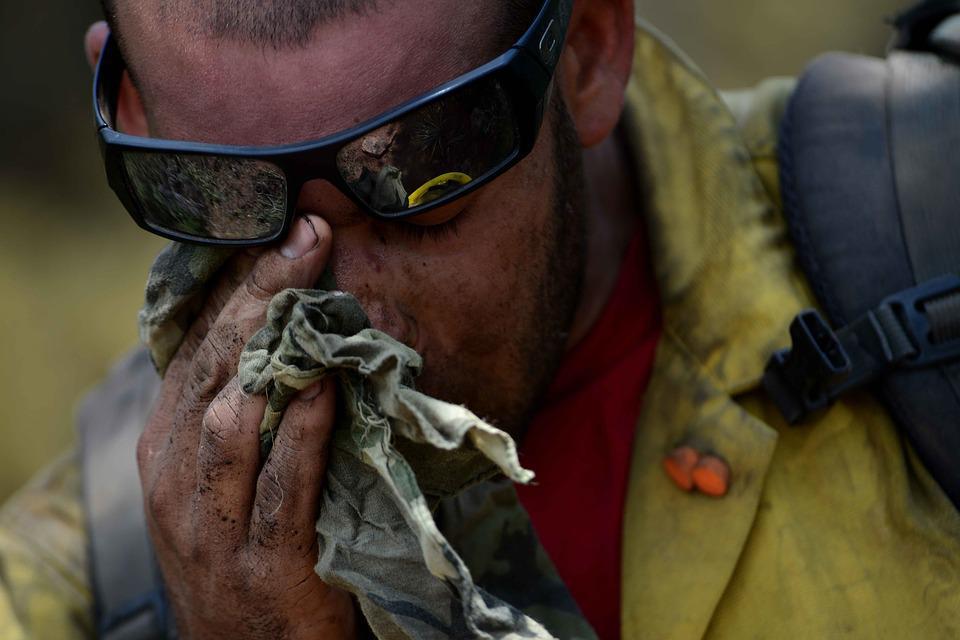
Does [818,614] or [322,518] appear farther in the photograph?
[818,614]

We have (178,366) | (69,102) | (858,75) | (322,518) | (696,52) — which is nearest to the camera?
(322,518)

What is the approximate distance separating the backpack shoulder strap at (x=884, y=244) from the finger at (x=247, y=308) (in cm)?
81

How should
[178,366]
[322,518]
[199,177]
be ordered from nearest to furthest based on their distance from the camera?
[322,518] → [199,177] → [178,366]

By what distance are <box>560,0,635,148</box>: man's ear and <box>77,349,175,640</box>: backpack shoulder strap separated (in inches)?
44.4

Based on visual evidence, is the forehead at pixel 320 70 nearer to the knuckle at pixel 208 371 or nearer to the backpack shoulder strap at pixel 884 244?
the knuckle at pixel 208 371

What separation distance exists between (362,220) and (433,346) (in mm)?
240

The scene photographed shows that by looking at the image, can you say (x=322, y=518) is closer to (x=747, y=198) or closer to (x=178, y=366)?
(x=178, y=366)

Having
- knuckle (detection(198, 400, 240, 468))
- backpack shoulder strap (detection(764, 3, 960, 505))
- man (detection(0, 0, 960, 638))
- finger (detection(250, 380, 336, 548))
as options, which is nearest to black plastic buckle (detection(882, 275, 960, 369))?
backpack shoulder strap (detection(764, 3, 960, 505))

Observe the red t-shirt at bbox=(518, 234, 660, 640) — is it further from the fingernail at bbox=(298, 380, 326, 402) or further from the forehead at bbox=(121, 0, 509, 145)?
the forehead at bbox=(121, 0, 509, 145)

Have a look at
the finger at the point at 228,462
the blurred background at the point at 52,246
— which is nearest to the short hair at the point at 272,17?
the finger at the point at 228,462

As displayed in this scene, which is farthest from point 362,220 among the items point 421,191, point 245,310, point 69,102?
point 69,102

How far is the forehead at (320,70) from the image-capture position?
169cm

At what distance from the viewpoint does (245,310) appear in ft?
5.55

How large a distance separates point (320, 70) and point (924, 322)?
3.33ft
